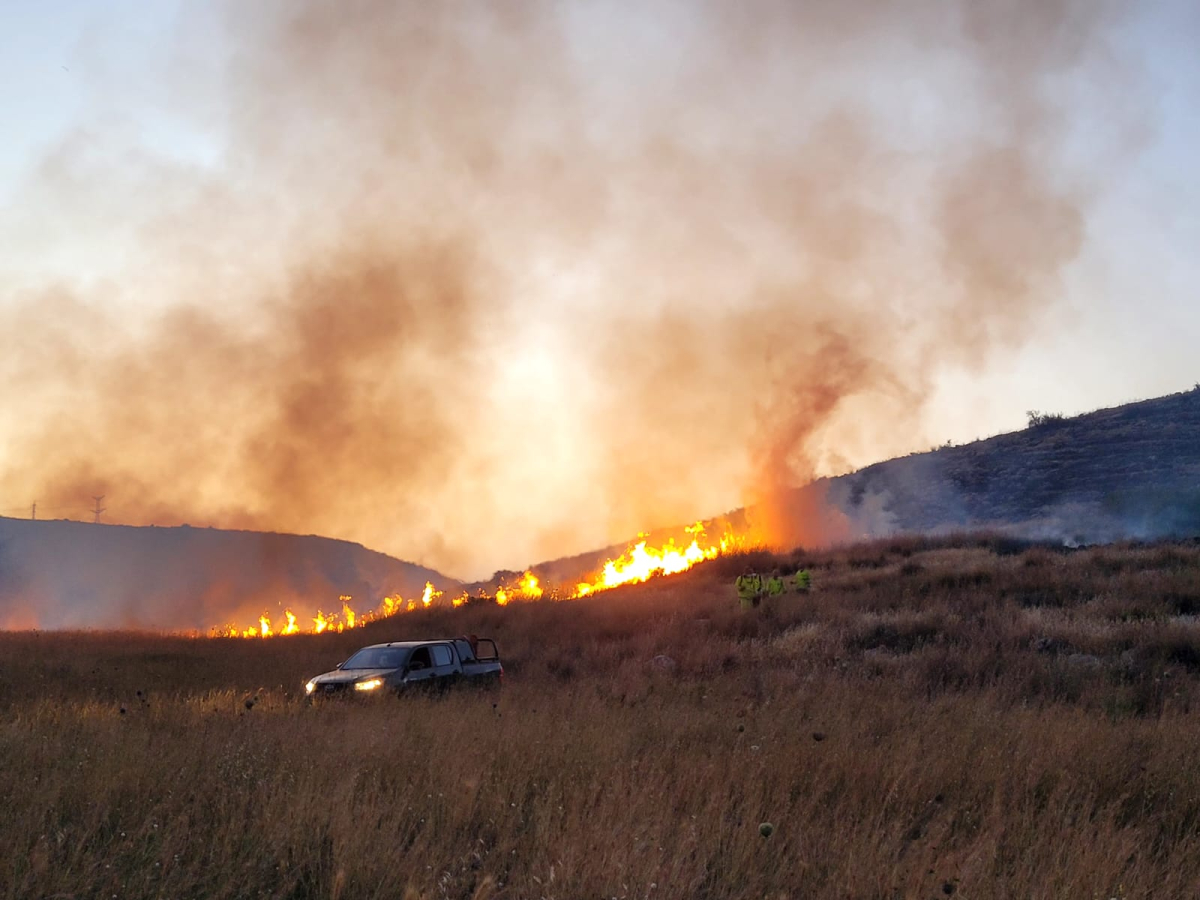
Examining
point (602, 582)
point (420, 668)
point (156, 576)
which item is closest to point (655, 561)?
point (602, 582)

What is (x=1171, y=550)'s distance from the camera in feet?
80.7

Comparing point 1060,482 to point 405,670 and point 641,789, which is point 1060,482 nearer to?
point 405,670

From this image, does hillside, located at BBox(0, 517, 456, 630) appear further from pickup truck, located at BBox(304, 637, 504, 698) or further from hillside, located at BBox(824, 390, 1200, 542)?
pickup truck, located at BBox(304, 637, 504, 698)

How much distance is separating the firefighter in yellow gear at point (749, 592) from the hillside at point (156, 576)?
2074 inches

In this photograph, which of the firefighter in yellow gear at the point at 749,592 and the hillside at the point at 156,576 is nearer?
the firefighter in yellow gear at the point at 749,592

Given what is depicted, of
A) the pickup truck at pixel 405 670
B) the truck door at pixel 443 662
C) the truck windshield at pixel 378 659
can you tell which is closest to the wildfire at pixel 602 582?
the pickup truck at pixel 405 670

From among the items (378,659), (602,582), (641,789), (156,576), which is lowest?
(641,789)

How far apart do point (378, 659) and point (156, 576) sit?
8275 centimetres

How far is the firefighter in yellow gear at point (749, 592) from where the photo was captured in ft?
77.6

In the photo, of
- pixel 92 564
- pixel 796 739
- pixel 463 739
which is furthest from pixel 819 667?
pixel 92 564

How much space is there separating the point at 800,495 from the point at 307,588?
6967cm

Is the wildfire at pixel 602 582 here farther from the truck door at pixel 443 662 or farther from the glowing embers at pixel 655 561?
the truck door at pixel 443 662

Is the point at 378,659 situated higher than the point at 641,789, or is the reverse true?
the point at 378,659

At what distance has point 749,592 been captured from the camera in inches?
958
